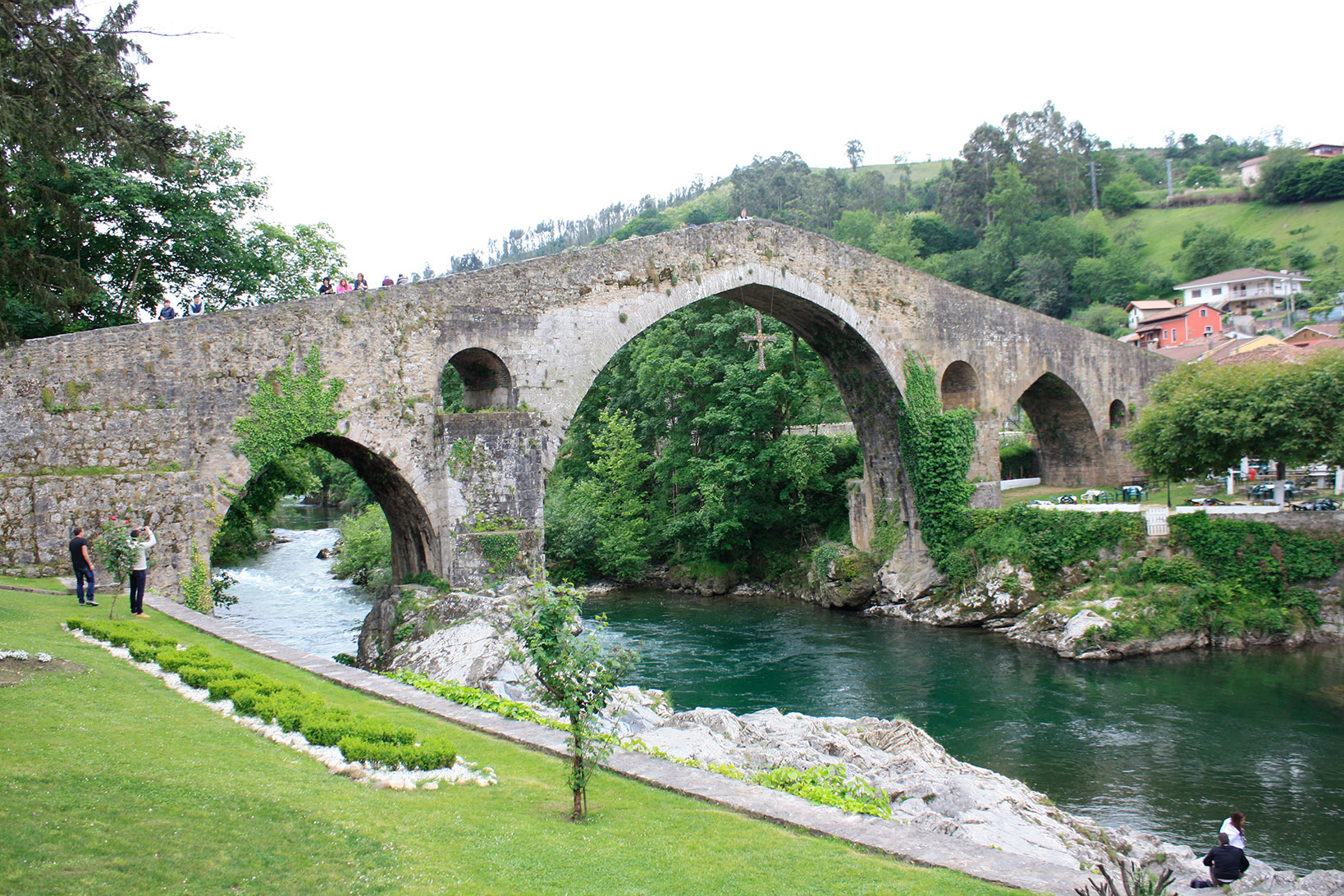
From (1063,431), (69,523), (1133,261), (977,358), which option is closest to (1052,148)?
(1133,261)

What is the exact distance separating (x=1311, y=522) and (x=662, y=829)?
693 inches

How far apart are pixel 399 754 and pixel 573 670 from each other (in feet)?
4.95

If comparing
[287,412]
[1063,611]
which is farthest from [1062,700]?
[287,412]

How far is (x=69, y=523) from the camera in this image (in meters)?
11.7

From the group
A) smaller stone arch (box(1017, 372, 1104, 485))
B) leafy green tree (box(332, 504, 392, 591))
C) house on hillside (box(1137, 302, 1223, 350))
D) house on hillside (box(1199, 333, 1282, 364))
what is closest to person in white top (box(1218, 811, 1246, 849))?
smaller stone arch (box(1017, 372, 1104, 485))

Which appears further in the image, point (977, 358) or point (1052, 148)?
point (1052, 148)

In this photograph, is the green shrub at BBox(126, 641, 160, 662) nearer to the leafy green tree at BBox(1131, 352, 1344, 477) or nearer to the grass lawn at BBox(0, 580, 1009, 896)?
the grass lawn at BBox(0, 580, 1009, 896)

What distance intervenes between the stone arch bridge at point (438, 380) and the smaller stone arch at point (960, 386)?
4 cm

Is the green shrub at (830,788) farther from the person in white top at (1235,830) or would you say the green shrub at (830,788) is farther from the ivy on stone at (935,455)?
the ivy on stone at (935,455)

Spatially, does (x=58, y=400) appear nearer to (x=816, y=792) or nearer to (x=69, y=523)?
(x=69, y=523)

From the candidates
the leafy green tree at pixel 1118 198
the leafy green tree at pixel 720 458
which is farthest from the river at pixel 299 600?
the leafy green tree at pixel 1118 198

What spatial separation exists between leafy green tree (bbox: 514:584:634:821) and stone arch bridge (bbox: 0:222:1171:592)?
8.75 meters

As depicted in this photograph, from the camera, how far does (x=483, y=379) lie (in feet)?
54.4

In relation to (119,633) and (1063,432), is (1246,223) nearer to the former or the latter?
(1063,432)
